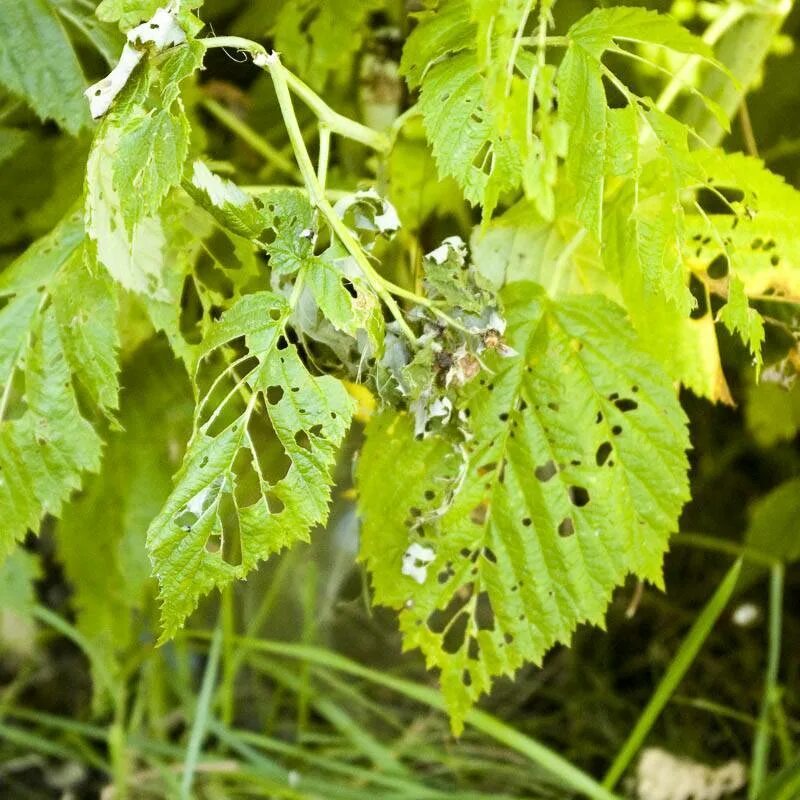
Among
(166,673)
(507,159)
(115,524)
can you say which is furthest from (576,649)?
(507,159)

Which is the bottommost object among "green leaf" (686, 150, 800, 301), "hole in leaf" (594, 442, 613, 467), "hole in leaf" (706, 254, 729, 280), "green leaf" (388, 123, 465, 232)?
"hole in leaf" (594, 442, 613, 467)

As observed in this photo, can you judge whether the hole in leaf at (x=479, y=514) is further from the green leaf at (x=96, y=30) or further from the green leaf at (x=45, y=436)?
the green leaf at (x=96, y=30)

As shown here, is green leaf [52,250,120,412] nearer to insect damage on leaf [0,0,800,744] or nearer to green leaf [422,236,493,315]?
insect damage on leaf [0,0,800,744]

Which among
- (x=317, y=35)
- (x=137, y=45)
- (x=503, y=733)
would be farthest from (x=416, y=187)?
(x=503, y=733)

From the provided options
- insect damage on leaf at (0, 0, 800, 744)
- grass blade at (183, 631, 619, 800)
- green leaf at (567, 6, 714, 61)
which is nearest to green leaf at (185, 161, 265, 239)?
insect damage on leaf at (0, 0, 800, 744)

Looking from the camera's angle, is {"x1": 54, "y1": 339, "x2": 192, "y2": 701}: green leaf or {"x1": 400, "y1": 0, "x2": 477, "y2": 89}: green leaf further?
{"x1": 54, "y1": 339, "x2": 192, "y2": 701}: green leaf

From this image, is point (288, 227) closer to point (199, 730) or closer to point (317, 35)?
point (317, 35)

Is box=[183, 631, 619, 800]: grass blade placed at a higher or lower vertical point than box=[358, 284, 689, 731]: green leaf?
lower

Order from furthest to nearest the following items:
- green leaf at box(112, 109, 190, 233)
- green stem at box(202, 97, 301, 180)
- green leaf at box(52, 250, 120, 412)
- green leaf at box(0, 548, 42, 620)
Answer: green leaf at box(0, 548, 42, 620) < green stem at box(202, 97, 301, 180) < green leaf at box(52, 250, 120, 412) < green leaf at box(112, 109, 190, 233)

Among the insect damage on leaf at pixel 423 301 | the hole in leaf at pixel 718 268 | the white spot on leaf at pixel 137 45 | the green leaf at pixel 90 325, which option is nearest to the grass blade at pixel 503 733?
the insect damage on leaf at pixel 423 301
